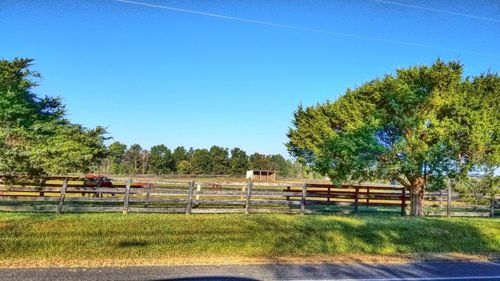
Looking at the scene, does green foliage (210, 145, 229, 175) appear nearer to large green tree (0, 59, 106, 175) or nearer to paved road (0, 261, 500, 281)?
large green tree (0, 59, 106, 175)

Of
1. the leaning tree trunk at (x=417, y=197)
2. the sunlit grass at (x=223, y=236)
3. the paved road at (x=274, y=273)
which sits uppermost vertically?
the leaning tree trunk at (x=417, y=197)

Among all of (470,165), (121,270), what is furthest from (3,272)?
(470,165)

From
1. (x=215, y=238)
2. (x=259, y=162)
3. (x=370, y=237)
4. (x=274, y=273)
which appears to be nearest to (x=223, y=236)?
(x=215, y=238)

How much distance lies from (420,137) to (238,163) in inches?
3658

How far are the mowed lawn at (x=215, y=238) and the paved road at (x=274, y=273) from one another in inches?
31.2

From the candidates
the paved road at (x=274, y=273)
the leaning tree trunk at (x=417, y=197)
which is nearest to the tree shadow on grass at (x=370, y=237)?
the paved road at (x=274, y=273)

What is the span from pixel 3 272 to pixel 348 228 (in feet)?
35.6

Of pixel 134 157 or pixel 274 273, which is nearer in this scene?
pixel 274 273

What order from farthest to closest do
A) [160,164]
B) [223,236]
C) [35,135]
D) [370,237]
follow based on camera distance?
[160,164] < [35,135] < [370,237] < [223,236]

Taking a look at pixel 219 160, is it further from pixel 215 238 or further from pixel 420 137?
pixel 215 238

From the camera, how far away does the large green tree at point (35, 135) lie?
49.5ft

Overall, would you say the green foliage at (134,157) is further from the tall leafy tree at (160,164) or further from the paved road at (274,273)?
the paved road at (274,273)

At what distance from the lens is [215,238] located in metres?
12.7

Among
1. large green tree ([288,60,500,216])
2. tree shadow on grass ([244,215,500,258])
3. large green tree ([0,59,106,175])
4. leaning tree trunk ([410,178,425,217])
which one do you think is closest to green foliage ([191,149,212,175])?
large green tree ([0,59,106,175])
